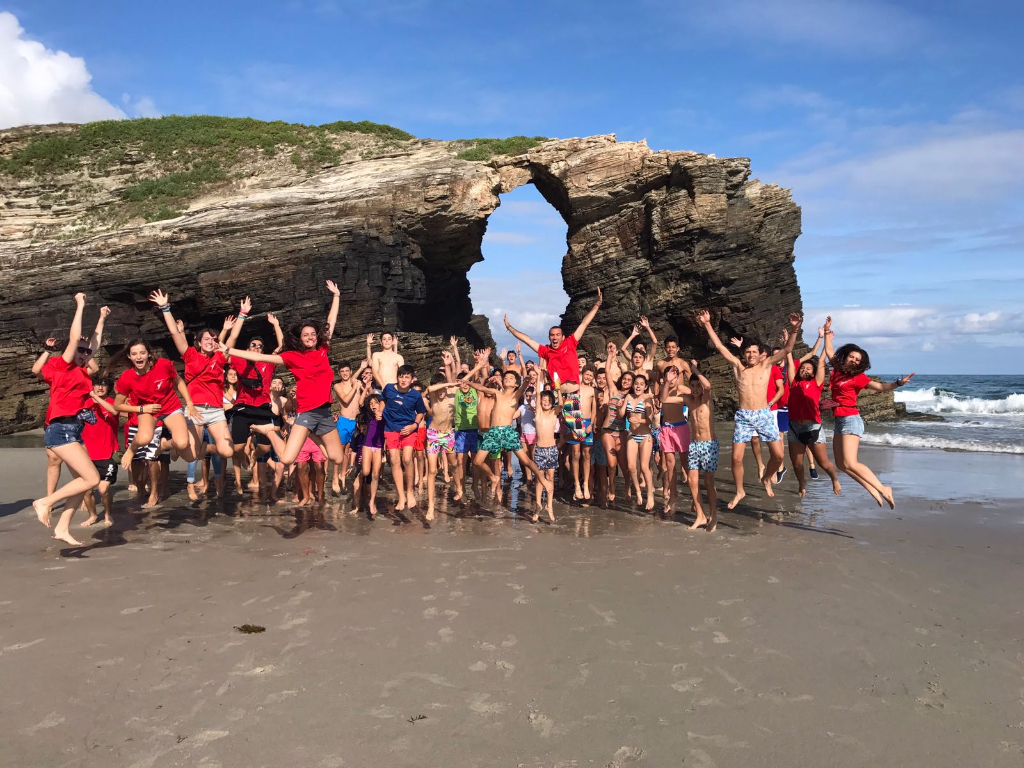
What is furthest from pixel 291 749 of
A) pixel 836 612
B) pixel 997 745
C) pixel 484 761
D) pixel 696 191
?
pixel 696 191

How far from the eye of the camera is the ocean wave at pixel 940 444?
15957 millimetres

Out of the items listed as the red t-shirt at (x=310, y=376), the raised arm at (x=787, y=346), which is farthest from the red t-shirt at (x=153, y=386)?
the raised arm at (x=787, y=346)

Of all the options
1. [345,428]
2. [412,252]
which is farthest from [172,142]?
[345,428]

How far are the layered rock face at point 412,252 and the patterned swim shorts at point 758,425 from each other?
16.5m

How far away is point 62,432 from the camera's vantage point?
6492 mm

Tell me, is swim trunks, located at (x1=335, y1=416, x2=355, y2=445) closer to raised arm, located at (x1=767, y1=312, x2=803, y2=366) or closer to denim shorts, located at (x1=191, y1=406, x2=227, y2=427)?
denim shorts, located at (x1=191, y1=406, x2=227, y2=427)

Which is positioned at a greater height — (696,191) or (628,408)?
(696,191)

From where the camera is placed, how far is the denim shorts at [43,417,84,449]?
6461 millimetres

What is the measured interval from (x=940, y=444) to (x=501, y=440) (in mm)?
13617

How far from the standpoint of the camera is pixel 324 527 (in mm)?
7809

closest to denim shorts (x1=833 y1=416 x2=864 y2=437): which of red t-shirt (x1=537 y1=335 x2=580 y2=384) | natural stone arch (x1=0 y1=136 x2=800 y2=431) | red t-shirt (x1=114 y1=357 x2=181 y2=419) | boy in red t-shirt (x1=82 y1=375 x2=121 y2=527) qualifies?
red t-shirt (x1=537 y1=335 x2=580 y2=384)

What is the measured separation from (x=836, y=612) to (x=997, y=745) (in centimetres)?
173

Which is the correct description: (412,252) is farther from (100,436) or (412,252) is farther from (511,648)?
(511,648)

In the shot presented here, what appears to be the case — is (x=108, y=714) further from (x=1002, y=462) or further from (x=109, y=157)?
Result: (x=109, y=157)
